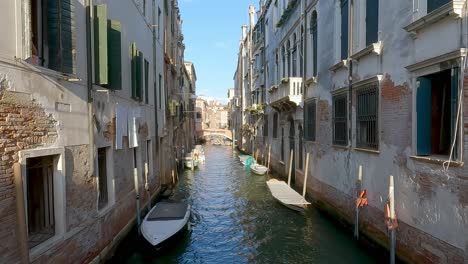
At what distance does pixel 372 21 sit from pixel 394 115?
7.67ft

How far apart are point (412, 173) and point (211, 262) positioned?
4315 millimetres

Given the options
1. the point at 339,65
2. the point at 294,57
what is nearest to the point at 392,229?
the point at 339,65

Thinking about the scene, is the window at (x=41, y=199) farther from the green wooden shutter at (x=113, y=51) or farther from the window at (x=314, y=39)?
the window at (x=314, y=39)

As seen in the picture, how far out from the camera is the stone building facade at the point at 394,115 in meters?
5.29

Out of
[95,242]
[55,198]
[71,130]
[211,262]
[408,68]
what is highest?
[408,68]

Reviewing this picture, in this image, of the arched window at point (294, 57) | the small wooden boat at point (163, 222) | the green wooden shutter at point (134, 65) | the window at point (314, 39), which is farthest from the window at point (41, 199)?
the arched window at point (294, 57)

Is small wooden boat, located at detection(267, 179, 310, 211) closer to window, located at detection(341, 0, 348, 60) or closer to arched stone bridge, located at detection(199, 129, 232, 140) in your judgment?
window, located at detection(341, 0, 348, 60)

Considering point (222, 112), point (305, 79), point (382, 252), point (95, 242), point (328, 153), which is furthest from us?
point (222, 112)

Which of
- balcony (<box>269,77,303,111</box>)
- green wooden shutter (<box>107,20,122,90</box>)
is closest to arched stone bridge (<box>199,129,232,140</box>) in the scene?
balcony (<box>269,77,303,111</box>)

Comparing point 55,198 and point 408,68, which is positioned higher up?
point 408,68

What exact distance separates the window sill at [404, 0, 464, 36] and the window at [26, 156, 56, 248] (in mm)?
5746

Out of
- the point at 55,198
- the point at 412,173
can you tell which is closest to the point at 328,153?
the point at 412,173

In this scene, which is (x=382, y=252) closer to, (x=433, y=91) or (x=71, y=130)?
(x=433, y=91)

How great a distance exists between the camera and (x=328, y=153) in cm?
1111
